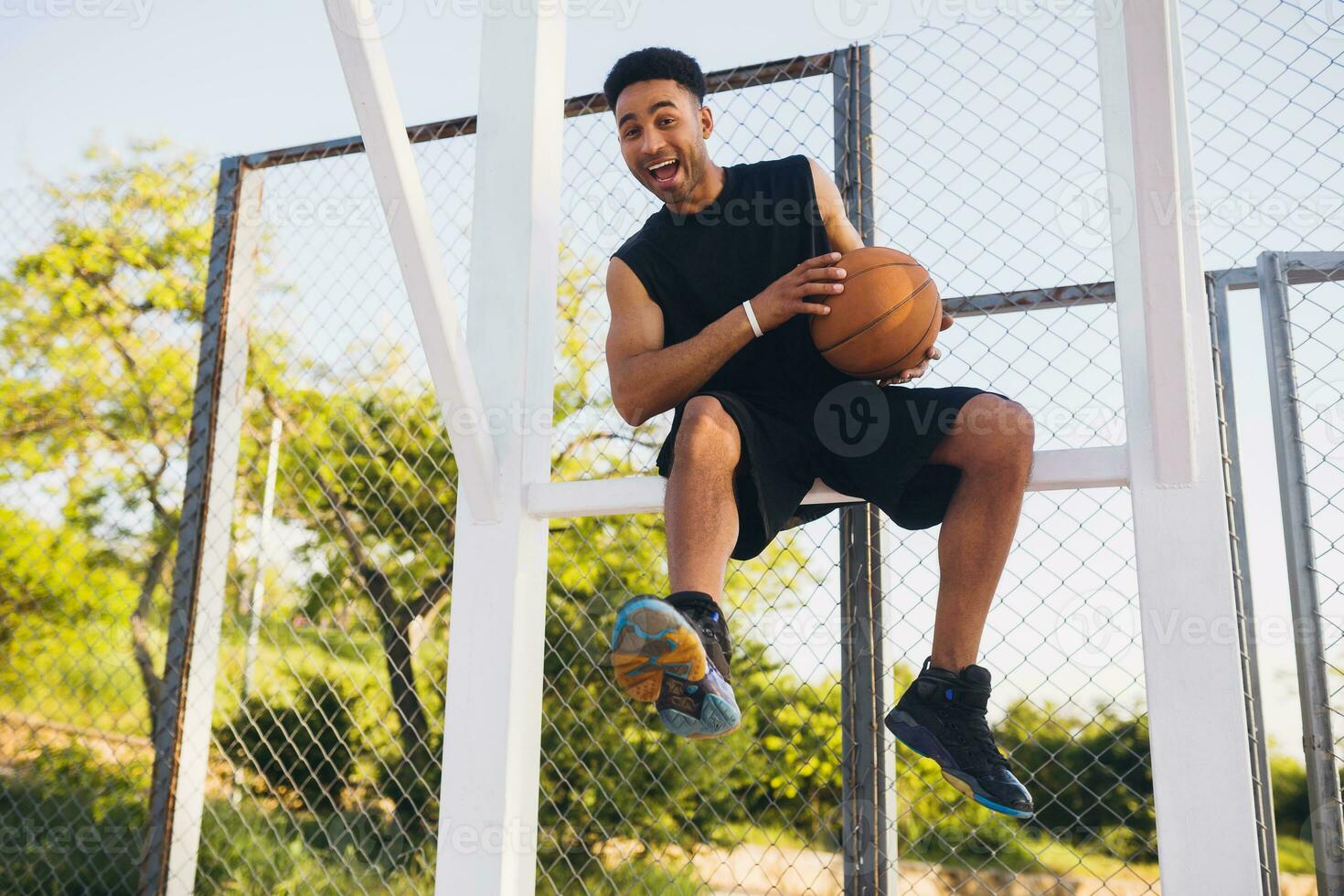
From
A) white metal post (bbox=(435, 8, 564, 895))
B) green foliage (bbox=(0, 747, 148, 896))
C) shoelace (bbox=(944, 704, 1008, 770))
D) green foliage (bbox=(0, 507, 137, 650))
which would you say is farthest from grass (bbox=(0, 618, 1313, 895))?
shoelace (bbox=(944, 704, 1008, 770))

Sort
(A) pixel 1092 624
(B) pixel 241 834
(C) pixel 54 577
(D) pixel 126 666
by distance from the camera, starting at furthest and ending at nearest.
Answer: (C) pixel 54 577 → (D) pixel 126 666 → (B) pixel 241 834 → (A) pixel 1092 624

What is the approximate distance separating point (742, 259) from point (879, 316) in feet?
1.28

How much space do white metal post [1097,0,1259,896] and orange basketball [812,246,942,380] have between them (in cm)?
39

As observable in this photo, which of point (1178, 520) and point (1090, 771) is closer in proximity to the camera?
point (1178, 520)

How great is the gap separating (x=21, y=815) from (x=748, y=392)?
13.7ft

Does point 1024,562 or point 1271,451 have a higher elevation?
point 1271,451

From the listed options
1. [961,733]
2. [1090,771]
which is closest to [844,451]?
[961,733]

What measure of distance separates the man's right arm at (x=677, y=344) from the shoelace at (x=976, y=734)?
0.76 m

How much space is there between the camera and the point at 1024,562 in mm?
2773

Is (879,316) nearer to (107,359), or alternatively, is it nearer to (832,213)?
(832,213)

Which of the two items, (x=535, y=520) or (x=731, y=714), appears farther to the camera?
(x=535, y=520)

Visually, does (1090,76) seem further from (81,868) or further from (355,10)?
(81,868)

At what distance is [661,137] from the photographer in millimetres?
2125

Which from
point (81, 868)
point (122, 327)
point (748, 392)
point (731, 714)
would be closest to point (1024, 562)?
point (748, 392)
